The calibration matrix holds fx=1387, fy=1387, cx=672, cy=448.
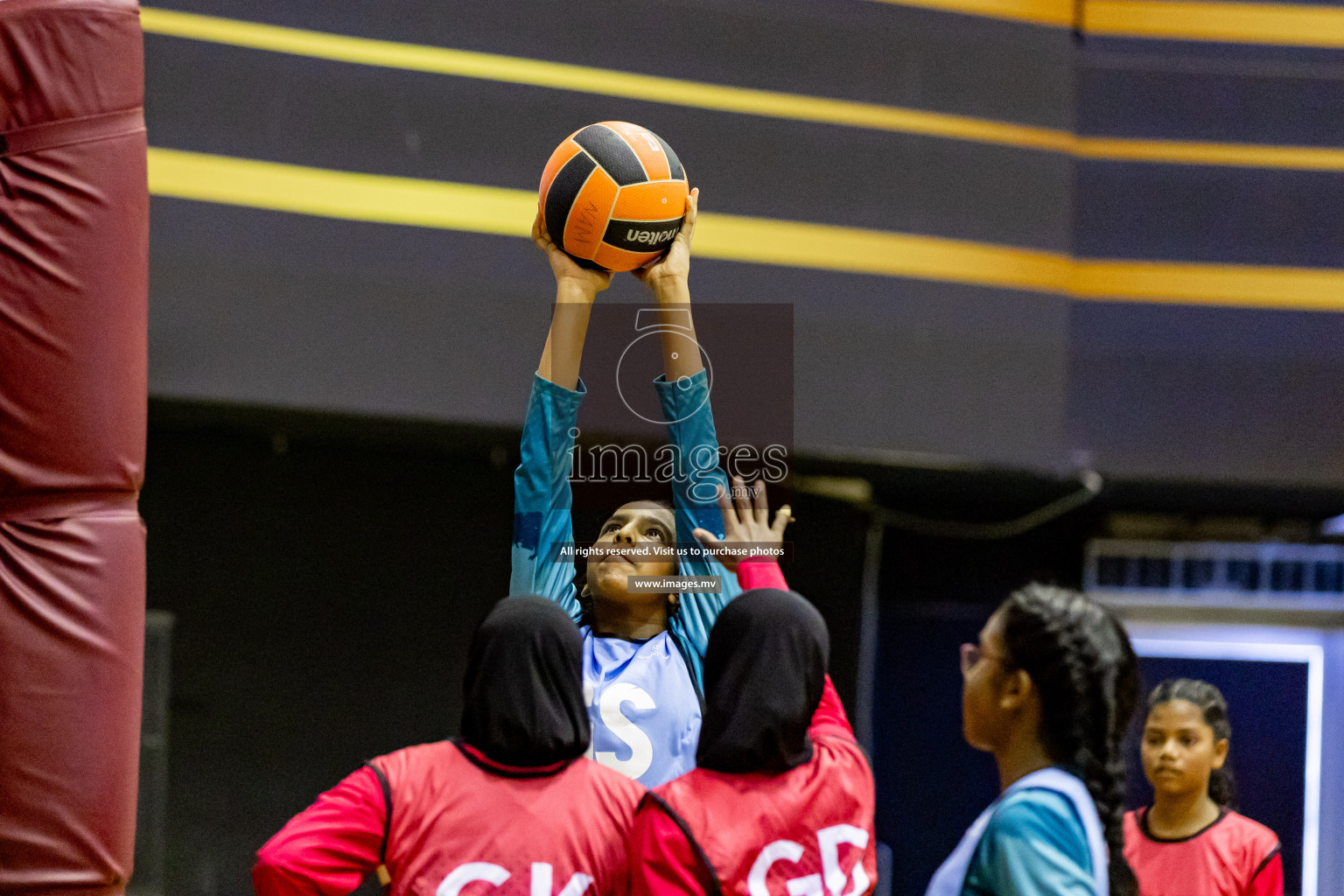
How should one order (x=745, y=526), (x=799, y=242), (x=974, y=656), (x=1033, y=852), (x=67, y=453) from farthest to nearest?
(x=799, y=242)
(x=67, y=453)
(x=745, y=526)
(x=974, y=656)
(x=1033, y=852)

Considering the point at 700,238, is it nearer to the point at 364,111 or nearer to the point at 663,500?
the point at 364,111

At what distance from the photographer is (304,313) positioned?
19.7ft

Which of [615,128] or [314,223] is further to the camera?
[314,223]

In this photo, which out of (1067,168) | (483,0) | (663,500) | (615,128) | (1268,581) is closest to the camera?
(615,128)

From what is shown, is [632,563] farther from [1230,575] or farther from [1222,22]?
[1222,22]

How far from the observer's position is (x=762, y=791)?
8.27ft

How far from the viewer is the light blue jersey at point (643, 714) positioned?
3.08 metres

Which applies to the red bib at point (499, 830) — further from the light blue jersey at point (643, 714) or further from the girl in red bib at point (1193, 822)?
the girl in red bib at point (1193, 822)

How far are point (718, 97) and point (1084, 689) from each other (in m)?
4.71

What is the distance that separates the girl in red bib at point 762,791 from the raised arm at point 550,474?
673 millimetres

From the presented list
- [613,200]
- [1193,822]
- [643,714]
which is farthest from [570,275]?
[1193,822]

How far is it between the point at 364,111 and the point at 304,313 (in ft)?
3.25

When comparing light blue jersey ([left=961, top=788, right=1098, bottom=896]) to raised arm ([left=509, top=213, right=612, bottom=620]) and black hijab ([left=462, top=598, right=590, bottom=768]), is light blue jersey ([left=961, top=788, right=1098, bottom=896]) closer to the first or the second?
black hijab ([left=462, top=598, right=590, bottom=768])

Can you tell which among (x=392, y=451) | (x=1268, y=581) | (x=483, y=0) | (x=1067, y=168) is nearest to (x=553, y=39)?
(x=483, y=0)
